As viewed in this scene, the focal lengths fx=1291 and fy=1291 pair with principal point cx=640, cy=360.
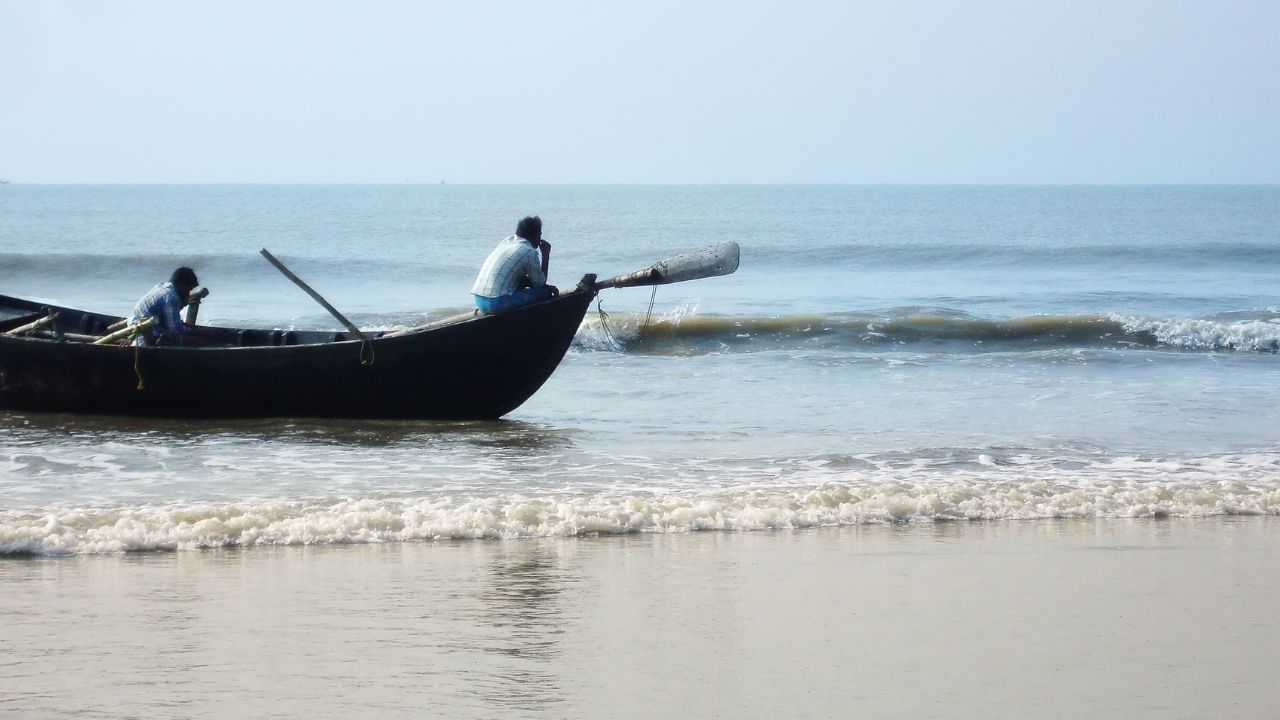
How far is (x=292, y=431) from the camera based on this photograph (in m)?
10.3

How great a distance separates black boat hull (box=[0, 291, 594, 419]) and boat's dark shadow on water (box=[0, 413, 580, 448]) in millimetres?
107

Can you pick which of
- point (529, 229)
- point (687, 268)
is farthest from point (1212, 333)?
point (529, 229)

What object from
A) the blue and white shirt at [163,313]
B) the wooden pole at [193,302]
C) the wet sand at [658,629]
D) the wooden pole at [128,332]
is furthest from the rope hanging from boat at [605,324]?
the wet sand at [658,629]

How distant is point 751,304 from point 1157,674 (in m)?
20.2

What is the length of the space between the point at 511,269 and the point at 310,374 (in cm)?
191

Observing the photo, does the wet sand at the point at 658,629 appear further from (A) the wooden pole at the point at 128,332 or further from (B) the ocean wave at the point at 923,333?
(B) the ocean wave at the point at 923,333

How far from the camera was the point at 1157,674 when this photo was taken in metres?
4.54

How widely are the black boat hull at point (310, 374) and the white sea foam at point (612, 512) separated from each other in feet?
8.73

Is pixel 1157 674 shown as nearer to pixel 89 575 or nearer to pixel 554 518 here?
pixel 554 518

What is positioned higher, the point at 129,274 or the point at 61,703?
the point at 129,274

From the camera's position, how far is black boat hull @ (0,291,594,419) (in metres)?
10.4

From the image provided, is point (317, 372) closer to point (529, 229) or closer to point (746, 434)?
point (529, 229)

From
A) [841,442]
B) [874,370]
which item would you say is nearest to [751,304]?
[874,370]

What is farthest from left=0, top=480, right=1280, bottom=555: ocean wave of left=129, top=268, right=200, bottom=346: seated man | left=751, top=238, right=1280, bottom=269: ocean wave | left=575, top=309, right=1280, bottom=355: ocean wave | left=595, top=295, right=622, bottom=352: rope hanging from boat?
left=751, top=238, right=1280, bottom=269: ocean wave
